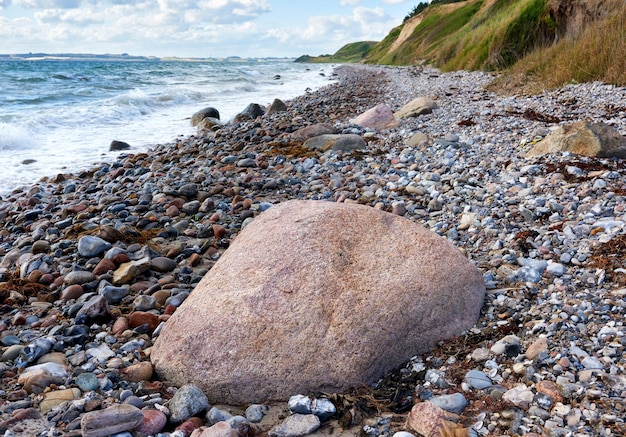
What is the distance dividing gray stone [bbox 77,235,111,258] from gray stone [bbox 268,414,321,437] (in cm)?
300

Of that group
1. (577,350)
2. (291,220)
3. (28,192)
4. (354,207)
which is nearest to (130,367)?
(291,220)

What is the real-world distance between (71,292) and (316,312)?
2.31 metres

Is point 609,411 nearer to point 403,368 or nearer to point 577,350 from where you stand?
point 577,350

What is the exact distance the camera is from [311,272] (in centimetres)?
303

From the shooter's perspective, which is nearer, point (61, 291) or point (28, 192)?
point (61, 291)

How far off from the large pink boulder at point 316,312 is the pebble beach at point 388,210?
0.11 metres

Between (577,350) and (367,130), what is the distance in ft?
23.1

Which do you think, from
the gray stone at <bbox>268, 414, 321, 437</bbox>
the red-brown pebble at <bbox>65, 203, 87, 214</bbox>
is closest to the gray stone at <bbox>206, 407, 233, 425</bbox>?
the gray stone at <bbox>268, 414, 321, 437</bbox>

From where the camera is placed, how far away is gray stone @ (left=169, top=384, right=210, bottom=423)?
2.44 m

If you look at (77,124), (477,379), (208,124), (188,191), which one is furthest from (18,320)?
(77,124)

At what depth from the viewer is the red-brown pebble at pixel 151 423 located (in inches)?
91.2

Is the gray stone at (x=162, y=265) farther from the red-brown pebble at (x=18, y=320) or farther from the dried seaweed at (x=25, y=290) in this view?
the red-brown pebble at (x=18, y=320)

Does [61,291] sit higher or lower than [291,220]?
lower

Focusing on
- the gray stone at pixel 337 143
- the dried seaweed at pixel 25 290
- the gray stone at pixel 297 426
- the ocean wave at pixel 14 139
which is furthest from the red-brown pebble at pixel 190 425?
the ocean wave at pixel 14 139
